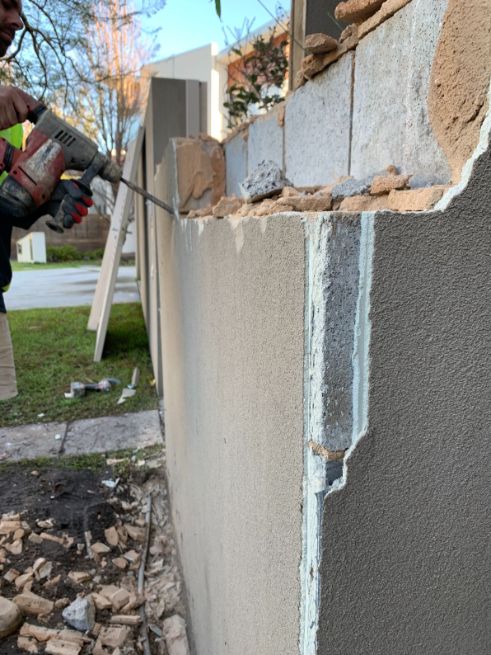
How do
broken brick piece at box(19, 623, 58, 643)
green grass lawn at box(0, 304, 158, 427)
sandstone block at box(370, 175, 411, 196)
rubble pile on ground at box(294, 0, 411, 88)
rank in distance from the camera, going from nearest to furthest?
sandstone block at box(370, 175, 411, 196) < rubble pile on ground at box(294, 0, 411, 88) < broken brick piece at box(19, 623, 58, 643) < green grass lawn at box(0, 304, 158, 427)

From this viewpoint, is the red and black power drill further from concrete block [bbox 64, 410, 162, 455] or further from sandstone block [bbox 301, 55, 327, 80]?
concrete block [bbox 64, 410, 162, 455]

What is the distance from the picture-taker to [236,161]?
2627mm

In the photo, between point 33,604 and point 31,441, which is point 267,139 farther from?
point 31,441

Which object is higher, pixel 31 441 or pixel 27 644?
pixel 31 441

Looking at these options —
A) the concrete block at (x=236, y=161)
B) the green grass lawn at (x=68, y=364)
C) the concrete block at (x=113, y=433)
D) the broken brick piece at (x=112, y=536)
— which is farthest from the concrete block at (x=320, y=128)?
the green grass lawn at (x=68, y=364)

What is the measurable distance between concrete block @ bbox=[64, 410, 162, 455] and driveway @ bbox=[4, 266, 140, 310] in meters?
6.15

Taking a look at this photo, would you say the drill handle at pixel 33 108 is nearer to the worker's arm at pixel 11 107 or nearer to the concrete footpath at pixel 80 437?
the worker's arm at pixel 11 107

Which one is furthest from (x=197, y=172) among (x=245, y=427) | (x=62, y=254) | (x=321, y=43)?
(x=62, y=254)

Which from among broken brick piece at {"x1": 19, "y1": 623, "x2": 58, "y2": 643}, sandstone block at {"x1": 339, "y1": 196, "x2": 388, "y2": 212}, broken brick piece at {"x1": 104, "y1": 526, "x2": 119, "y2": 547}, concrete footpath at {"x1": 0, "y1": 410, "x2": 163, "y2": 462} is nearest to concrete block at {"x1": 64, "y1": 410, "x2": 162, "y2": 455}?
concrete footpath at {"x1": 0, "y1": 410, "x2": 163, "y2": 462}

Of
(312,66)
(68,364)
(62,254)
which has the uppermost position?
→ (312,66)

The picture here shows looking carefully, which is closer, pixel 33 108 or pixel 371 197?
pixel 371 197

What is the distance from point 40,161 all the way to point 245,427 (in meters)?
1.94

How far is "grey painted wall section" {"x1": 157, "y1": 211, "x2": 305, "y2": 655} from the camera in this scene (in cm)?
89

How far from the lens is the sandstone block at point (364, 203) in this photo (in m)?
1.00
